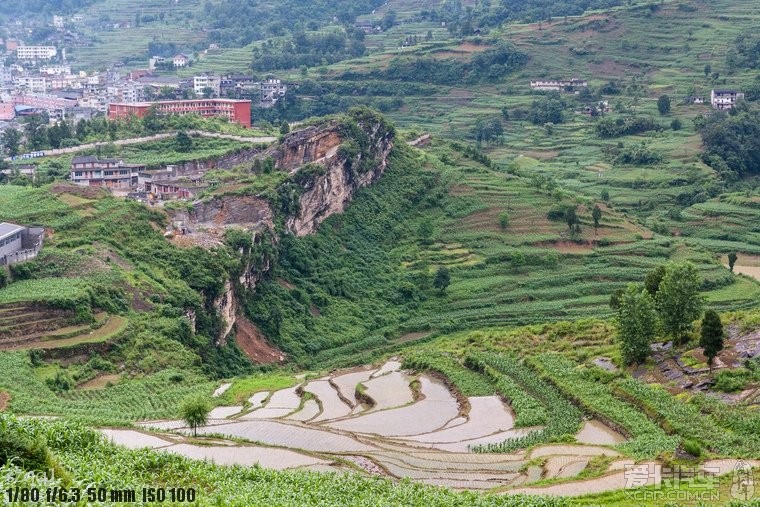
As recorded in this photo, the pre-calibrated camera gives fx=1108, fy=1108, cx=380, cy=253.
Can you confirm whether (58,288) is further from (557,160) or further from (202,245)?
(557,160)

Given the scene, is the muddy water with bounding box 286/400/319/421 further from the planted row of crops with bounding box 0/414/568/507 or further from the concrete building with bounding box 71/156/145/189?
the concrete building with bounding box 71/156/145/189

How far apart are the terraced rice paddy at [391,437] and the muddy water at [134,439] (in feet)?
0.08

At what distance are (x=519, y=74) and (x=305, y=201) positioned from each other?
137 feet

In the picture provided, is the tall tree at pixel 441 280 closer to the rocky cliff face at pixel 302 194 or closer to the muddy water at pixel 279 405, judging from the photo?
the rocky cliff face at pixel 302 194

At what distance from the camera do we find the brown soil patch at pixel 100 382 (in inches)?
1346

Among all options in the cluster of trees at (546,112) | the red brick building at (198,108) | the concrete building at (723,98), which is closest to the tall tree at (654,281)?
the red brick building at (198,108)

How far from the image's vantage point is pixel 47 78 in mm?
101375

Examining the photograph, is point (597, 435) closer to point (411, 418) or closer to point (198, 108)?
point (411, 418)

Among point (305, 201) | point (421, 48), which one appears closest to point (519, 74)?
point (421, 48)

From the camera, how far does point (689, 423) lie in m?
27.9

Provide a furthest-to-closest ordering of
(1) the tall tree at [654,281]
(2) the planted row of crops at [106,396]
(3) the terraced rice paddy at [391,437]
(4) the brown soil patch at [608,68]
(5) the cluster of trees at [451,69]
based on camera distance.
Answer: (4) the brown soil patch at [608,68] → (5) the cluster of trees at [451,69] → (1) the tall tree at [654,281] → (2) the planted row of crops at [106,396] → (3) the terraced rice paddy at [391,437]

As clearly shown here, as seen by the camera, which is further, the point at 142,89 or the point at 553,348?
the point at 142,89

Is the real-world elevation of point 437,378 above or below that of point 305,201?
below

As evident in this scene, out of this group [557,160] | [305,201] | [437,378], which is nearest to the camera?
[437,378]
